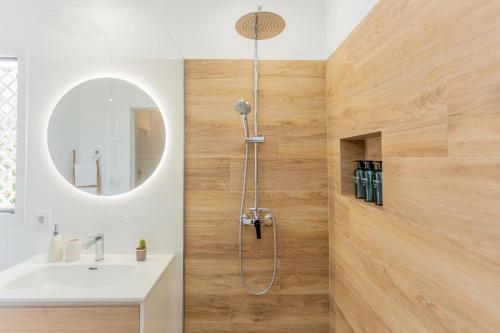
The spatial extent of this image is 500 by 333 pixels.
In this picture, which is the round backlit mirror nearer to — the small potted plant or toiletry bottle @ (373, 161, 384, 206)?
the small potted plant

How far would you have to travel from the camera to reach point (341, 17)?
1461 millimetres

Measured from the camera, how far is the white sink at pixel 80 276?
1.25 meters

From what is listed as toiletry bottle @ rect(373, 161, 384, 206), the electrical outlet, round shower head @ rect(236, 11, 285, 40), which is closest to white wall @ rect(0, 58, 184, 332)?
the electrical outlet

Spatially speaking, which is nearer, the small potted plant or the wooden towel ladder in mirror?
the wooden towel ladder in mirror

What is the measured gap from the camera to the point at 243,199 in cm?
163

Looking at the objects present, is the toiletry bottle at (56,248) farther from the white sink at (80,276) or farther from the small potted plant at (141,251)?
the small potted plant at (141,251)

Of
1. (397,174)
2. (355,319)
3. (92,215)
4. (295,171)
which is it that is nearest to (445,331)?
(397,174)

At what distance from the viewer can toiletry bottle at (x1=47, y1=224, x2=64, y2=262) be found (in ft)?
4.10

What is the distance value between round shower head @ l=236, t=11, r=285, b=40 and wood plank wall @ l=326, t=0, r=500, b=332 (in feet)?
1.37

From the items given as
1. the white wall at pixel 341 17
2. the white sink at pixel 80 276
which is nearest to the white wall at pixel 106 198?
the white sink at pixel 80 276

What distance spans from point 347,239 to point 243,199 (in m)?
0.67

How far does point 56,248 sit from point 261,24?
1623 mm

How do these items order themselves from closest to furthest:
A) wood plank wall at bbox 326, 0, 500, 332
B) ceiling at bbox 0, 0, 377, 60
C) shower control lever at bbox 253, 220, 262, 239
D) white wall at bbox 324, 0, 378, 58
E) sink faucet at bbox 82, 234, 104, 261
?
wood plank wall at bbox 326, 0, 500, 332 < ceiling at bbox 0, 0, 377, 60 < white wall at bbox 324, 0, 378, 58 < sink faucet at bbox 82, 234, 104, 261 < shower control lever at bbox 253, 220, 262, 239

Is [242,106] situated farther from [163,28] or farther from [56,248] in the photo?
[56,248]
